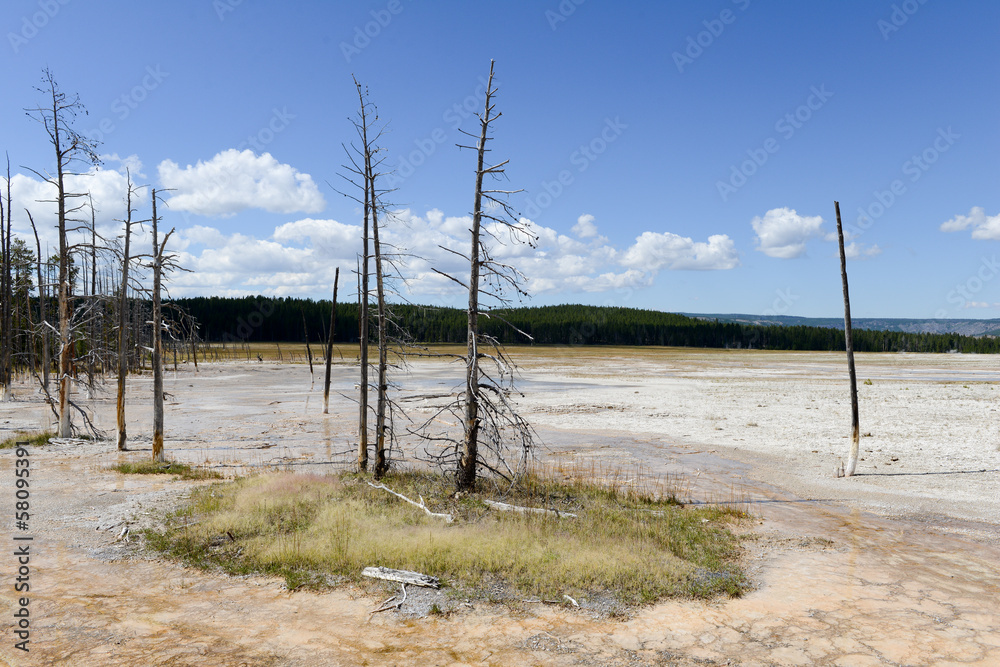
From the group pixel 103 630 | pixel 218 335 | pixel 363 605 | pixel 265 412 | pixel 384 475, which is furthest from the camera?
pixel 218 335

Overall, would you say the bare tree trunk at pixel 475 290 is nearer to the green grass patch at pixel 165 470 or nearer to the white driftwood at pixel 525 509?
the white driftwood at pixel 525 509

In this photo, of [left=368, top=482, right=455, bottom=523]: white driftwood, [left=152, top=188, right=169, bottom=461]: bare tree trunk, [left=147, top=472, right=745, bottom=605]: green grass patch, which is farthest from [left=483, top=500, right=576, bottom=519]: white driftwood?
[left=152, top=188, right=169, bottom=461]: bare tree trunk

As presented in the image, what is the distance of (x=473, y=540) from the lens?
34.6 ft

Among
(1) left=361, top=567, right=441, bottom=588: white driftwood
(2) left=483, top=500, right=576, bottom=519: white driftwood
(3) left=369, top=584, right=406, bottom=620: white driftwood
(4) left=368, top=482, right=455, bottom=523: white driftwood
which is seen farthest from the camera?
(2) left=483, top=500, right=576, bottom=519: white driftwood

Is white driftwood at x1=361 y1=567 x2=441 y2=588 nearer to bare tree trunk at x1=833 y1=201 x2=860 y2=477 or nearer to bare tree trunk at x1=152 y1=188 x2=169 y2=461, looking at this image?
bare tree trunk at x1=152 y1=188 x2=169 y2=461

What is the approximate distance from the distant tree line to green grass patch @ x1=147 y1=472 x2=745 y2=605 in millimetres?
113075

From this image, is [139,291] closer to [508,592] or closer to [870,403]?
[508,592]

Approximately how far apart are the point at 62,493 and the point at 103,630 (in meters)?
9.30

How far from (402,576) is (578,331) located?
153 m

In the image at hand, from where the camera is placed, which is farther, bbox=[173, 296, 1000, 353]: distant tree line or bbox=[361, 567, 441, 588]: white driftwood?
bbox=[173, 296, 1000, 353]: distant tree line

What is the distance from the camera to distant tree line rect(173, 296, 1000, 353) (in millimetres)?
128800

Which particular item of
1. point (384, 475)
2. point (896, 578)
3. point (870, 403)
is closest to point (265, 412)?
point (384, 475)

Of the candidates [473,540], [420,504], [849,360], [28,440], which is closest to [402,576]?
[473,540]

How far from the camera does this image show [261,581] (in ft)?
30.4
